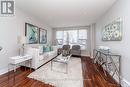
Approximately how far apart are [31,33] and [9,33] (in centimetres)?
117

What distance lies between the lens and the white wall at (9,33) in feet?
8.65

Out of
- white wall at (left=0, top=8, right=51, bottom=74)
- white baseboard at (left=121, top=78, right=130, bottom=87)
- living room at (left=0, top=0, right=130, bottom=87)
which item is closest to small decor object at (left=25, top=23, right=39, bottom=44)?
living room at (left=0, top=0, right=130, bottom=87)

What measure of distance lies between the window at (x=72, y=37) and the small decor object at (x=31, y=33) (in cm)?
262

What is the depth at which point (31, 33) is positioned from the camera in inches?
156

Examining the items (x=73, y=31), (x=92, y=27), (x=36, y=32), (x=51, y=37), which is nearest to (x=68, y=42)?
(x=73, y=31)

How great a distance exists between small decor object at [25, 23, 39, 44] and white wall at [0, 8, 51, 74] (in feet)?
0.70

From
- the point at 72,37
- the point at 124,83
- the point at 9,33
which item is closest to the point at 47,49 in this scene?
the point at 9,33

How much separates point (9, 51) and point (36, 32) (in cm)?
179

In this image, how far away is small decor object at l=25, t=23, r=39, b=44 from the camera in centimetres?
367

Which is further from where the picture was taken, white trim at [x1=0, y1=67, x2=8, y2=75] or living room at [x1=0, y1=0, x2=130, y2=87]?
white trim at [x1=0, y1=67, x2=8, y2=75]

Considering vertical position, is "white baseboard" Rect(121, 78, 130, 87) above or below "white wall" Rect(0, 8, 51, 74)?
below

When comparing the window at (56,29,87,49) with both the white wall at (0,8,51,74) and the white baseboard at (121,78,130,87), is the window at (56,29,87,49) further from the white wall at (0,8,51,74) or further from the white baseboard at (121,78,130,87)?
the white baseboard at (121,78,130,87)

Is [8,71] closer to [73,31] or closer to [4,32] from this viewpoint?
[4,32]

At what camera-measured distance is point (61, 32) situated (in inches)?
264
